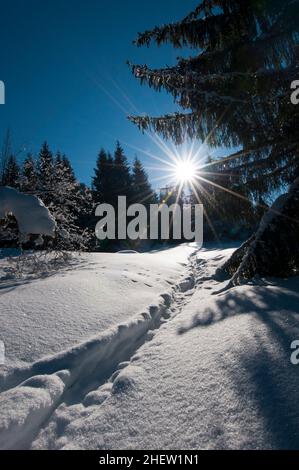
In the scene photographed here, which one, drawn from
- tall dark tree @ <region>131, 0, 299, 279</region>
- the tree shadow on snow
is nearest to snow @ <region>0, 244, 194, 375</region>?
the tree shadow on snow

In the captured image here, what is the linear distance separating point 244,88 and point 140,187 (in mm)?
28513

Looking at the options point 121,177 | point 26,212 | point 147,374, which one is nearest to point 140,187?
Result: point 121,177

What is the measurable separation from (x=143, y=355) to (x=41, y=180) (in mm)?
6583

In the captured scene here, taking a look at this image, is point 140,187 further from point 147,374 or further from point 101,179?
point 147,374

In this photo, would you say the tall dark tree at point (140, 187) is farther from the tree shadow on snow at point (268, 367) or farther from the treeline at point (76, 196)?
the tree shadow on snow at point (268, 367)

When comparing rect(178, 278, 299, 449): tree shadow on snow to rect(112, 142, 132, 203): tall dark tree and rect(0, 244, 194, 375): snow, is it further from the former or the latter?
rect(112, 142, 132, 203): tall dark tree

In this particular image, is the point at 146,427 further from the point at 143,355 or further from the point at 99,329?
the point at 99,329

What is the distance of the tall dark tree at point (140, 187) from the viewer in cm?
3134

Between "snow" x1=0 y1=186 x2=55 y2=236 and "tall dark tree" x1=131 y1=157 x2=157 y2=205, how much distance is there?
24491 millimetres

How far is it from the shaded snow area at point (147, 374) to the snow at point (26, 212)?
1594 mm

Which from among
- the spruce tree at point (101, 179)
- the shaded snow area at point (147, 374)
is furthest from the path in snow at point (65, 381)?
the spruce tree at point (101, 179)

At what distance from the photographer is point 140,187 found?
32.9 metres

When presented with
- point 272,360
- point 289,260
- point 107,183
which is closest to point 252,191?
point 289,260
